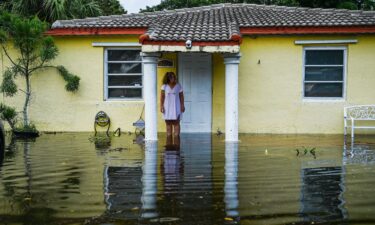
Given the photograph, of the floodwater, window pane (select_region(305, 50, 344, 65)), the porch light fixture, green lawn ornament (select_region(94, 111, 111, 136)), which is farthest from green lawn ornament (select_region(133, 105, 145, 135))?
window pane (select_region(305, 50, 344, 65))

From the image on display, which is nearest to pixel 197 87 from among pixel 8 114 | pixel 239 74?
pixel 239 74

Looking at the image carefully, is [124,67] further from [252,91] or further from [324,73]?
[324,73]

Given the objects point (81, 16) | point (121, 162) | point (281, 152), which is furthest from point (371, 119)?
point (81, 16)

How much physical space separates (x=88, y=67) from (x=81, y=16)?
5.13m

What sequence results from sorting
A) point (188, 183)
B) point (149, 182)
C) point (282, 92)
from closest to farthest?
1. point (188, 183)
2. point (149, 182)
3. point (282, 92)

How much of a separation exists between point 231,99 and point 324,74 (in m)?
3.35

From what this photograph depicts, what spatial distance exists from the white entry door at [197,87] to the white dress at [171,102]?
2.07 metres

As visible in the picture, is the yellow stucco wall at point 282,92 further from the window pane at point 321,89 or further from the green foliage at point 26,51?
the green foliage at point 26,51

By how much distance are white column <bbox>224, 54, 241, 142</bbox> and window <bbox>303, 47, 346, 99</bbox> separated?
277cm

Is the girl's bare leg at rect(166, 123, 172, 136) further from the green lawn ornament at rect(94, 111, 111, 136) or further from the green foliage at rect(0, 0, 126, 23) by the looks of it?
the green foliage at rect(0, 0, 126, 23)

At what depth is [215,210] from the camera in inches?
230

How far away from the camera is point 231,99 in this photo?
12898 millimetres

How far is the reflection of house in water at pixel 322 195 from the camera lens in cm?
560

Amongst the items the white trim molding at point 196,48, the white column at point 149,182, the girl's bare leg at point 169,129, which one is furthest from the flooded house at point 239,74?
the white column at point 149,182
